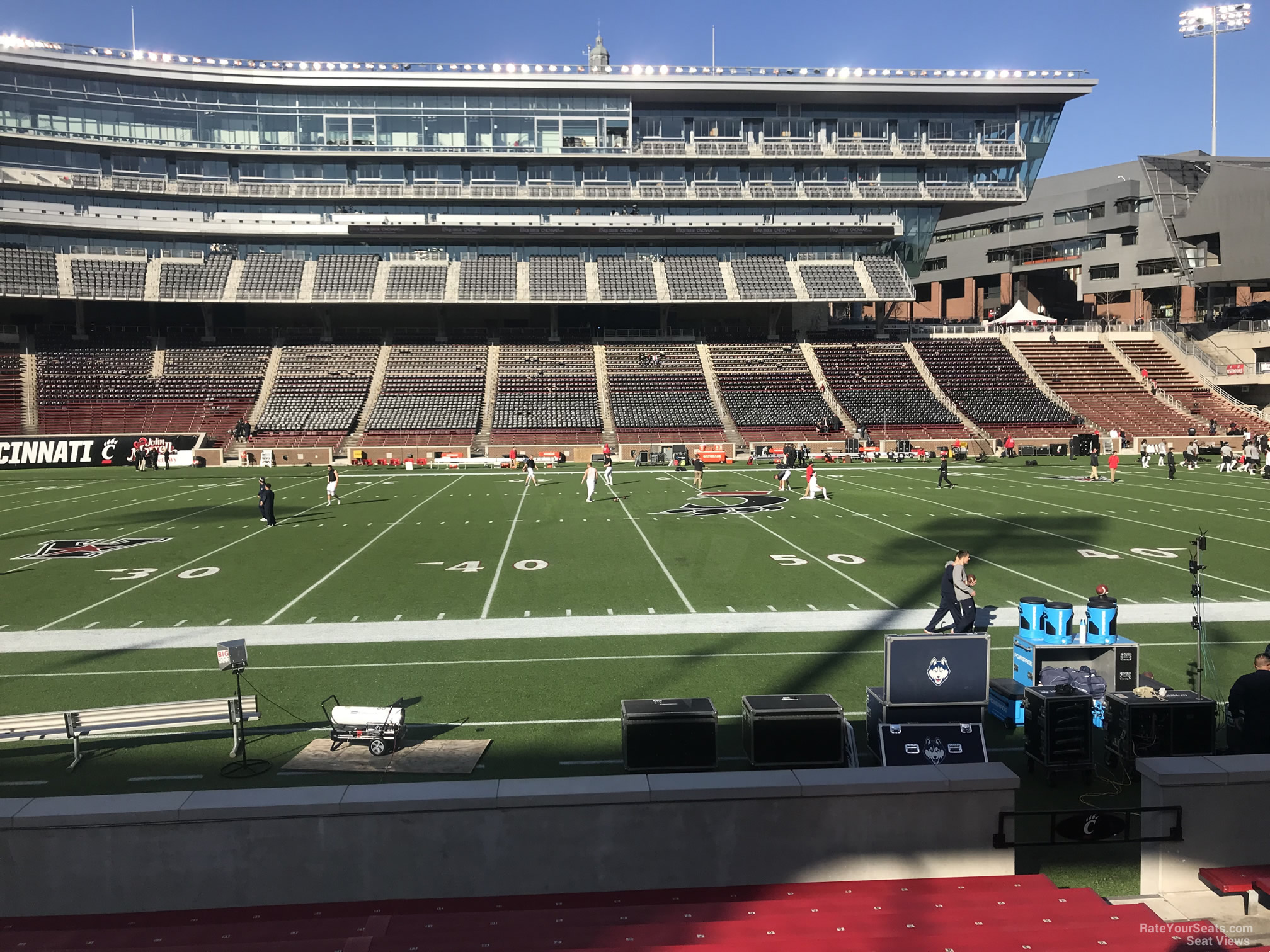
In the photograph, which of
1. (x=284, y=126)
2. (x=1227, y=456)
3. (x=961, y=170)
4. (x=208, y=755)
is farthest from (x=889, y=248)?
(x=208, y=755)

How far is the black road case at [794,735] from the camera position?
295 inches

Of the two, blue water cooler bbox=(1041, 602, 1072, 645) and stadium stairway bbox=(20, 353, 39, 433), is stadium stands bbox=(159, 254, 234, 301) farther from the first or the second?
blue water cooler bbox=(1041, 602, 1072, 645)

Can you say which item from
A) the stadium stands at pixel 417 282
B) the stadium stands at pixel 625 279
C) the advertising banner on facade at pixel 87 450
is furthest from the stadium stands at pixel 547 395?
the advertising banner on facade at pixel 87 450

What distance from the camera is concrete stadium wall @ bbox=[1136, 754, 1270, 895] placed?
18.2 feet

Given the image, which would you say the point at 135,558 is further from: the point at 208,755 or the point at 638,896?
the point at 638,896

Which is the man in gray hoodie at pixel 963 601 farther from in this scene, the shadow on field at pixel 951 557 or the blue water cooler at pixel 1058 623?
the blue water cooler at pixel 1058 623

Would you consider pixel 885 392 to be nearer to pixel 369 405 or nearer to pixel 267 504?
pixel 369 405

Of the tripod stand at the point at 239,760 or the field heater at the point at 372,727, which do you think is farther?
the field heater at the point at 372,727

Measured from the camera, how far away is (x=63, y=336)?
177ft

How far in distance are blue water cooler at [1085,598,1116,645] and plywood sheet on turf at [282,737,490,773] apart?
6.55 meters

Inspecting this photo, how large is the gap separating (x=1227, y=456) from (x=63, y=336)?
64.2 m

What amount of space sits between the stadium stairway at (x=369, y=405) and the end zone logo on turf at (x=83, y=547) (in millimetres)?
23632

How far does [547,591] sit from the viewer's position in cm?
1535

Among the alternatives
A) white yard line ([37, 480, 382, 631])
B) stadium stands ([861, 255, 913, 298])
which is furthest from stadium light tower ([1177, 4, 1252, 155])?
white yard line ([37, 480, 382, 631])
